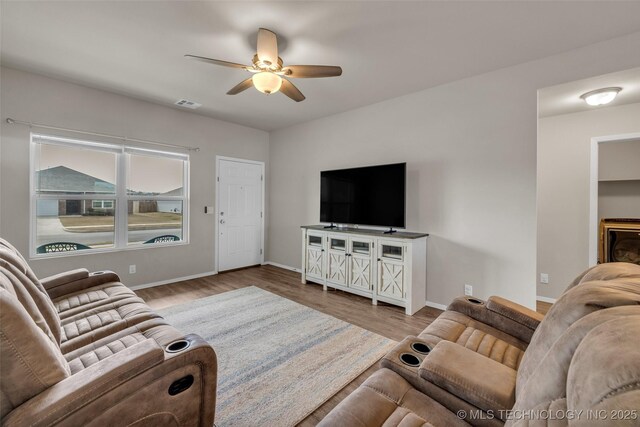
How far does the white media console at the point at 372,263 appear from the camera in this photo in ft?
10.3

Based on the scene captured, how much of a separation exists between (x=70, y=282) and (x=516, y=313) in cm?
327

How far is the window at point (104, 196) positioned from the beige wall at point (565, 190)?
5.24 m

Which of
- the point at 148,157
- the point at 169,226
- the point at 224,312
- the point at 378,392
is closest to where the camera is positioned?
the point at 378,392

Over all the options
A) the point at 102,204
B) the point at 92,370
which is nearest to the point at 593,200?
the point at 92,370

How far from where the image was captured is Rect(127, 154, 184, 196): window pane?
387cm

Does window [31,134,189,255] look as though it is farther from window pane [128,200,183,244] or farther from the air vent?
the air vent

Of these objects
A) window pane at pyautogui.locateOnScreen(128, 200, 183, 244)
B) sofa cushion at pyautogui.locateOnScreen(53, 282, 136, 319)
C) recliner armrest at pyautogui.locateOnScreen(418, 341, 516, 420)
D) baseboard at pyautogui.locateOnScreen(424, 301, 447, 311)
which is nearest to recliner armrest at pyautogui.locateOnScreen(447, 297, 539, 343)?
recliner armrest at pyautogui.locateOnScreen(418, 341, 516, 420)

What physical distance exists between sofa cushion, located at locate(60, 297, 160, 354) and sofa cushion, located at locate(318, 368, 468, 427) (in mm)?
1441

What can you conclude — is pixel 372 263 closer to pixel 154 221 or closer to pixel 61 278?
pixel 61 278

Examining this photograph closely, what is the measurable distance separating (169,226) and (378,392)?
4.19 meters

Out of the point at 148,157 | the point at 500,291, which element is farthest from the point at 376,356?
the point at 148,157

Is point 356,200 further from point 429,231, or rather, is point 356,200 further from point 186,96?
point 186,96

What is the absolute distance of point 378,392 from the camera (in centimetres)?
107

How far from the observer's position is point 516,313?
160cm
